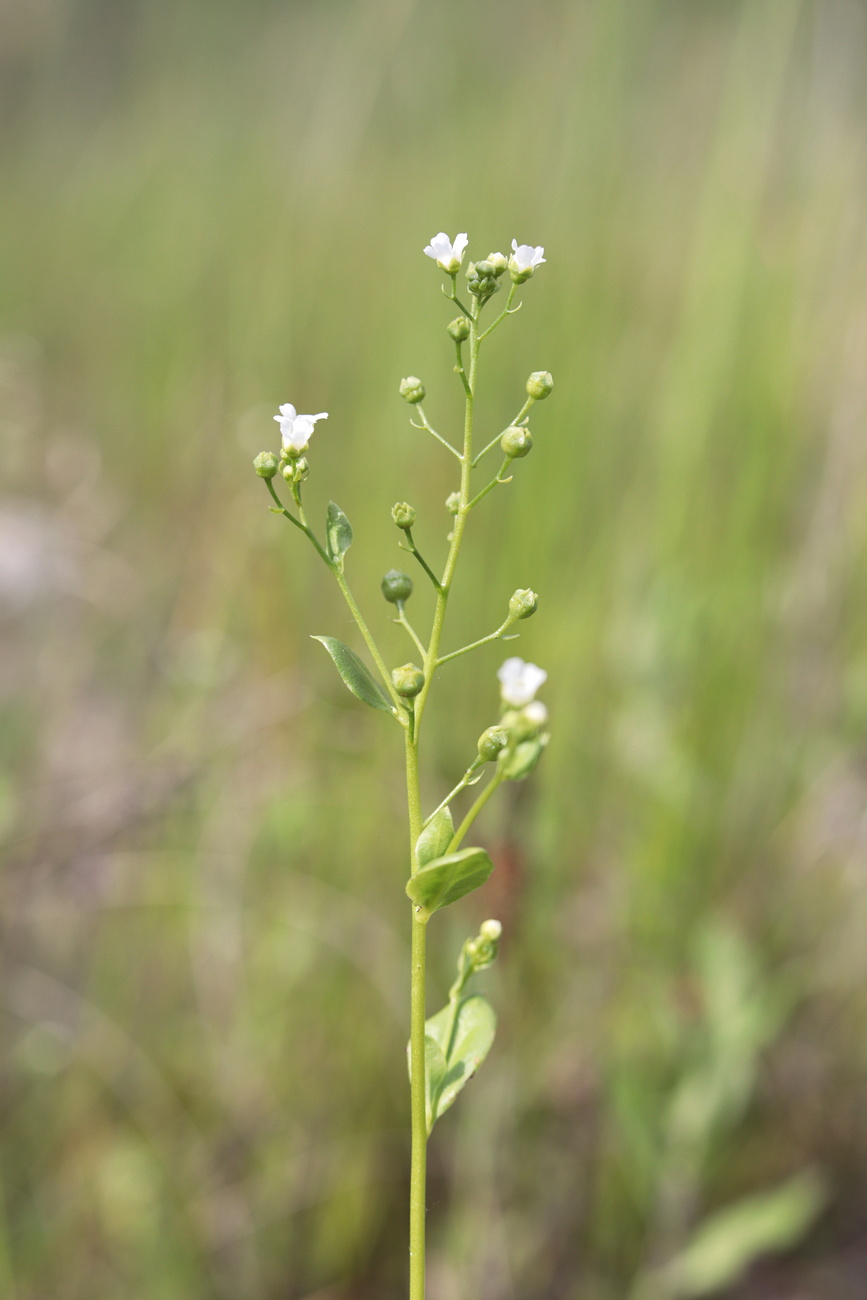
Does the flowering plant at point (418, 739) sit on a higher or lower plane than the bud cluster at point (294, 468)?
lower

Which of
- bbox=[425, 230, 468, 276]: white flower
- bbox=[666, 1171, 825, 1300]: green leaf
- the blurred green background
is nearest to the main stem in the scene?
bbox=[425, 230, 468, 276]: white flower

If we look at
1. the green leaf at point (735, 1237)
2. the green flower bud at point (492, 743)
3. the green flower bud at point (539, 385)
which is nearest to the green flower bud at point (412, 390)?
the green flower bud at point (539, 385)

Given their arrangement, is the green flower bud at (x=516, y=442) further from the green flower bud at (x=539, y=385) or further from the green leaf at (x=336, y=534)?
the green leaf at (x=336, y=534)

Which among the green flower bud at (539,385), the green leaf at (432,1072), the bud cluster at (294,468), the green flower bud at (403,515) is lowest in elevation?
the green leaf at (432,1072)

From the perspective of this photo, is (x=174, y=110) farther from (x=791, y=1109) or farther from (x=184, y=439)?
(x=791, y=1109)

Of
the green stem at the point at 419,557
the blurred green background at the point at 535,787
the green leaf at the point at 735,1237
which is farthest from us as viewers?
the blurred green background at the point at 535,787

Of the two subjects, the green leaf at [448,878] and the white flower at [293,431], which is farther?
the white flower at [293,431]

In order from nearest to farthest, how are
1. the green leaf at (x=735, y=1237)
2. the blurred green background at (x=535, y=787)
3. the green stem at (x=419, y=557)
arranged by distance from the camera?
1. the green stem at (x=419, y=557)
2. the green leaf at (x=735, y=1237)
3. the blurred green background at (x=535, y=787)

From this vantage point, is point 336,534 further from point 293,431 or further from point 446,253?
point 446,253
